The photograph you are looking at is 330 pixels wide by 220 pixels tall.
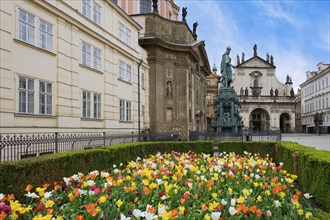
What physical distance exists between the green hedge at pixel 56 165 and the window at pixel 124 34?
44.4ft

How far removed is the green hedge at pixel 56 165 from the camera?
21.4 ft

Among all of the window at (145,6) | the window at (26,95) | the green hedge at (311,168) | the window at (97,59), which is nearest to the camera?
the green hedge at (311,168)

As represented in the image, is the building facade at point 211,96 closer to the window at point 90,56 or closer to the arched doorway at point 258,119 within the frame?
the arched doorway at point 258,119

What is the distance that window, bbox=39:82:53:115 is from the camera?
50.1 ft

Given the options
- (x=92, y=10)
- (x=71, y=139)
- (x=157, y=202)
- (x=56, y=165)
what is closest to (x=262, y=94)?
(x=92, y=10)

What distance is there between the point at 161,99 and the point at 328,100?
4345 cm

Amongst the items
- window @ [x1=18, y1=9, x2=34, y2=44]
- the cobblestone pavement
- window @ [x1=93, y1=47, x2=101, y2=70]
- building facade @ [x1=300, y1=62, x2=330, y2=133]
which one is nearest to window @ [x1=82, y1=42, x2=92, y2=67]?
window @ [x1=93, y1=47, x2=101, y2=70]

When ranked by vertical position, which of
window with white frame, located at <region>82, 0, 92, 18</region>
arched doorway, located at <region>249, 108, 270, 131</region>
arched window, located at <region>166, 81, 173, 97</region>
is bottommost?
arched doorway, located at <region>249, 108, 270, 131</region>

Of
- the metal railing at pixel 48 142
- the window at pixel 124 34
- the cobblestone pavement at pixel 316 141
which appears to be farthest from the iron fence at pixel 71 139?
the window at pixel 124 34

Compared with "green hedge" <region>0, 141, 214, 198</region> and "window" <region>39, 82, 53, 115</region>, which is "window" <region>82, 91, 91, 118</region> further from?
"green hedge" <region>0, 141, 214, 198</region>

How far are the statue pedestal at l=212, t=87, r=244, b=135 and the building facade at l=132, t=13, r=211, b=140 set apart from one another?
28.3 ft

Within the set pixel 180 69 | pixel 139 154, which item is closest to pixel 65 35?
pixel 139 154

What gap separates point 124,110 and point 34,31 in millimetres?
11881

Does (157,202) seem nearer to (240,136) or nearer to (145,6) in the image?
(240,136)
